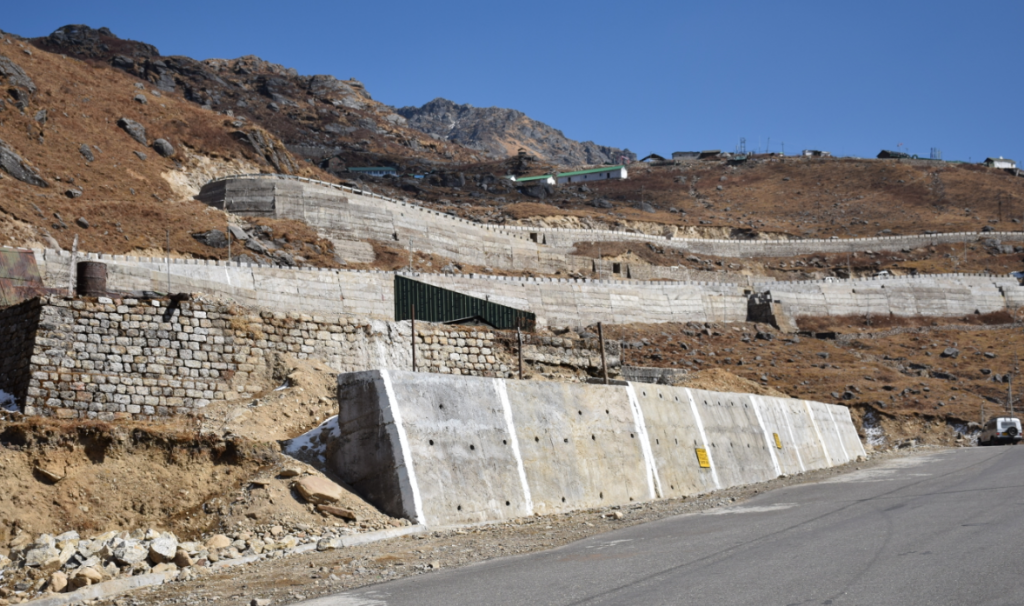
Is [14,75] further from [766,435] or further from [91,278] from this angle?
[766,435]

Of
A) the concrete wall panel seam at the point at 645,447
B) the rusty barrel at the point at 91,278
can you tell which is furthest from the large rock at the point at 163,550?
the concrete wall panel seam at the point at 645,447

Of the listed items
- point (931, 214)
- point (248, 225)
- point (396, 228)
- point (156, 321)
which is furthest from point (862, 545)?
point (931, 214)

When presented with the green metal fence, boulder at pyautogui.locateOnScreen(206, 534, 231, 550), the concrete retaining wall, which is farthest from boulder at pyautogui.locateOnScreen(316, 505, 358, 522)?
the green metal fence

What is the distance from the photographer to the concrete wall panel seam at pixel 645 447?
58.6 feet

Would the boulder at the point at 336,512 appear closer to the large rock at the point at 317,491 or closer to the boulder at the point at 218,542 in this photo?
the large rock at the point at 317,491

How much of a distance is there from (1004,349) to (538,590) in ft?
177

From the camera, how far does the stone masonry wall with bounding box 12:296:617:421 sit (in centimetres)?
1509

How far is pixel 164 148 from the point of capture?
225 feet

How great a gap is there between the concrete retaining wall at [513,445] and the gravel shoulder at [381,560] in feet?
1.65

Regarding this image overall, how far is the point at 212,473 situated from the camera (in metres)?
13.0

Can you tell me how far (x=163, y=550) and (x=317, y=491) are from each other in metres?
2.44

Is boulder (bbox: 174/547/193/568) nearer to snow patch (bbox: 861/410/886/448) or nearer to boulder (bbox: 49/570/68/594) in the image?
boulder (bbox: 49/570/68/594)

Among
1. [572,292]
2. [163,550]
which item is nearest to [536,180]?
[572,292]

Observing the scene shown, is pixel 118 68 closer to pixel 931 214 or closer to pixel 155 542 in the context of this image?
pixel 931 214
